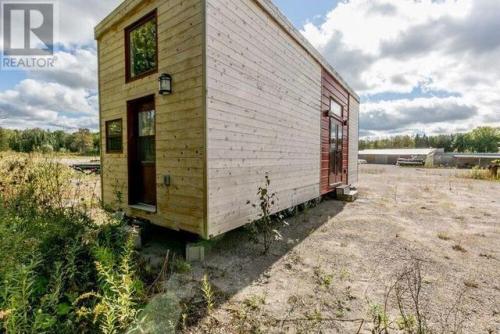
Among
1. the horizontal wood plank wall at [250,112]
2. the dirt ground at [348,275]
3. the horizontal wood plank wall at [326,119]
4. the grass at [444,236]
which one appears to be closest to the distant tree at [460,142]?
the horizontal wood plank wall at [326,119]

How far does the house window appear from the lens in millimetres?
5391

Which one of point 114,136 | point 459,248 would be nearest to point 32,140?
point 114,136

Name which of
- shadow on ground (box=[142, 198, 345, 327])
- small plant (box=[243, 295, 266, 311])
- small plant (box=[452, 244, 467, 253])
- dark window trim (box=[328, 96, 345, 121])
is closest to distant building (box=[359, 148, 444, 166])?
dark window trim (box=[328, 96, 345, 121])

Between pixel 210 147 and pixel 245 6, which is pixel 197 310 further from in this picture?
pixel 245 6

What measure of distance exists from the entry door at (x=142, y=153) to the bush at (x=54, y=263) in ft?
3.82

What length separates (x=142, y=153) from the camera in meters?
5.06

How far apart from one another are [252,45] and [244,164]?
215 cm

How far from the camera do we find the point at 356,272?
3.49 m

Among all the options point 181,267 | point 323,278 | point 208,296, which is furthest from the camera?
A: point 181,267

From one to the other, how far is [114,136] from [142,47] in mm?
1974

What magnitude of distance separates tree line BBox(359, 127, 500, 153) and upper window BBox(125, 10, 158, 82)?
215 feet

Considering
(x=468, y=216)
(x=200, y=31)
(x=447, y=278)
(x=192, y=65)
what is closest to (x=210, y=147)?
(x=192, y=65)

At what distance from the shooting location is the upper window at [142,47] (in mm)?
4570

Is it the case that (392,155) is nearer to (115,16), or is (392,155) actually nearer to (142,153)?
(142,153)
